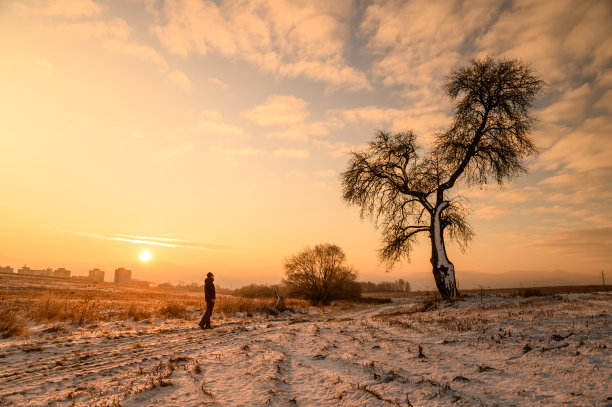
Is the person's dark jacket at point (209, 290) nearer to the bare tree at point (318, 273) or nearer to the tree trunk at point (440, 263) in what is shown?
the tree trunk at point (440, 263)

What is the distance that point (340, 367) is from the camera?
17.4ft

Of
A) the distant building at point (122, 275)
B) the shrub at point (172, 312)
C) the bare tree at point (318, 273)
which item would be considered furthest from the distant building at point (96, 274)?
the shrub at point (172, 312)

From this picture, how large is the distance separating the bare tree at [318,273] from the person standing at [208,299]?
27.3 metres

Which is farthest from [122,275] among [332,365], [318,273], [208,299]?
[332,365]

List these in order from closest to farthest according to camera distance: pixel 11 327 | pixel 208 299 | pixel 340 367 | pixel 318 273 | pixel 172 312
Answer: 1. pixel 340 367
2. pixel 11 327
3. pixel 208 299
4. pixel 172 312
5. pixel 318 273

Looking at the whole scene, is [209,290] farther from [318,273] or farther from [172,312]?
[318,273]

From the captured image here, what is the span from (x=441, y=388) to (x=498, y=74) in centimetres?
1758

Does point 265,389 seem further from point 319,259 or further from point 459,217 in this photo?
point 319,259

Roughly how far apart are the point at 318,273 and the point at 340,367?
114ft

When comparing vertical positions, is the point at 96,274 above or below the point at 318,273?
below

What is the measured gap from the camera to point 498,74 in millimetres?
16109

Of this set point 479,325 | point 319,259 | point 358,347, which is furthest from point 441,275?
point 319,259

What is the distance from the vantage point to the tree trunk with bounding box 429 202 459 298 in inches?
605

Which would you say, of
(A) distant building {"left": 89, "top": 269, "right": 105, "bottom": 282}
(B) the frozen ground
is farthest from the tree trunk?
(A) distant building {"left": 89, "top": 269, "right": 105, "bottom": 282}
